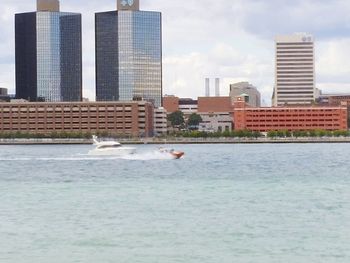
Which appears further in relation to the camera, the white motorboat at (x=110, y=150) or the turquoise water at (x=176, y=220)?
the white motorboat at (x=110, y=150)

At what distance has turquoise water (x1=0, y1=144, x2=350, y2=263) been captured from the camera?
A: 97.7 ft

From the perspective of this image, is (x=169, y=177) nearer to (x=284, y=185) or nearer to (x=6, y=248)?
(x=284, y=185)

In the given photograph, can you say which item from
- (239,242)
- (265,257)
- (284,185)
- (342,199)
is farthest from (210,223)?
(284,185)

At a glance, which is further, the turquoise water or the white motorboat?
the white motorboat

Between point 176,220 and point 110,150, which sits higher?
point 176,220

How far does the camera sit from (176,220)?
37.6 m

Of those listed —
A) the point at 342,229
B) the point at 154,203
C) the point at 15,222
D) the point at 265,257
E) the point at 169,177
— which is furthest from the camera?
the point at 169,177

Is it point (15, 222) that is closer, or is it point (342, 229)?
point (342, 229)

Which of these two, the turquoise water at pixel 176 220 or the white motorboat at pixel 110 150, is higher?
the turquoise water at pixel 176 220

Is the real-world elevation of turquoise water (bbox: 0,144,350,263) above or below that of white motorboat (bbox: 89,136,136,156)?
above

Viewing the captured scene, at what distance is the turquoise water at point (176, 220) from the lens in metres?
29.8

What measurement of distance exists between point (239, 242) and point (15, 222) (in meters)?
11.3

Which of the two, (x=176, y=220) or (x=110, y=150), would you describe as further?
(x=110, y=150)

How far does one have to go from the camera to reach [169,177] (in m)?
65.8
